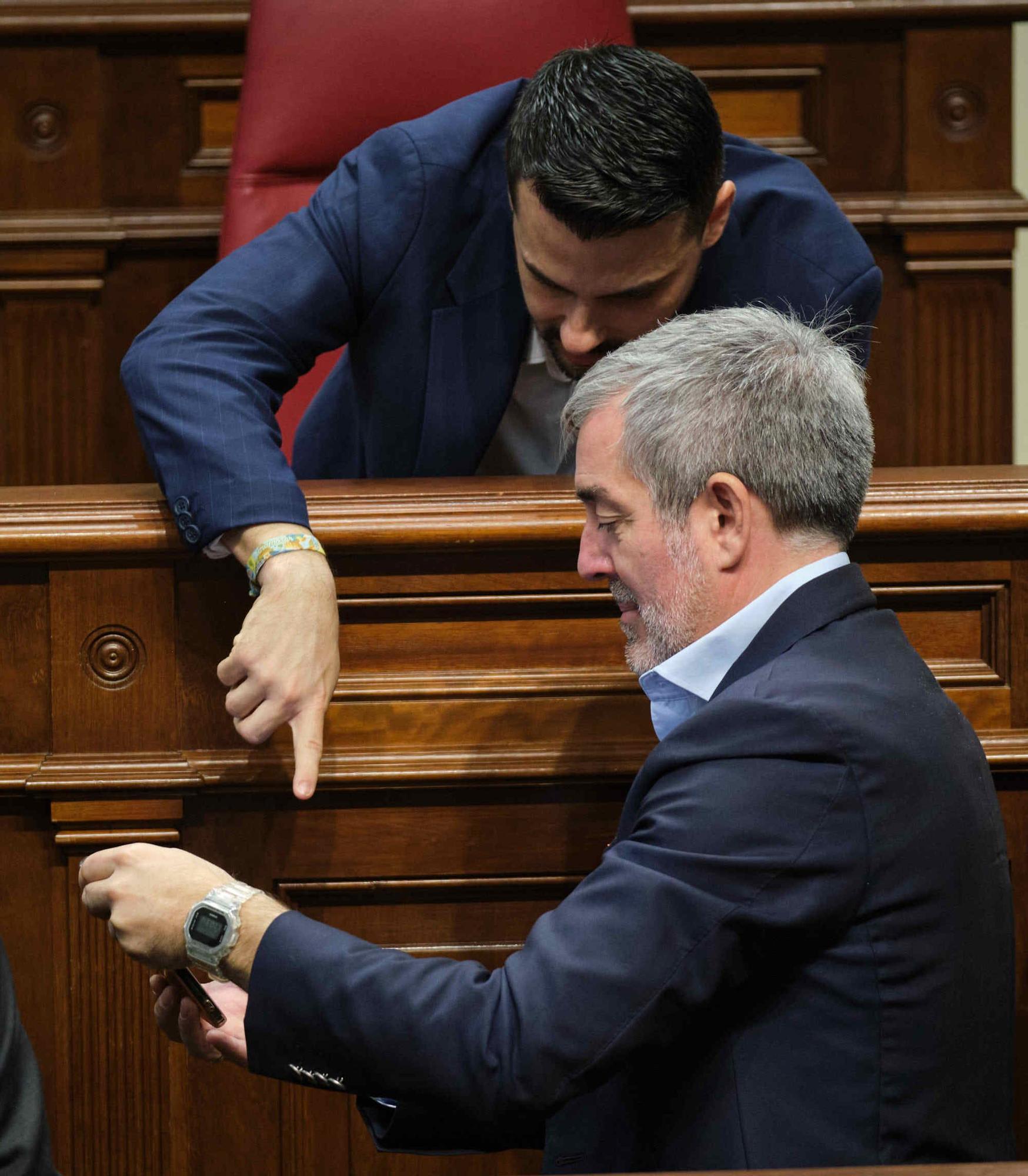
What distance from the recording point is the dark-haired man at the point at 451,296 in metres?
1.17

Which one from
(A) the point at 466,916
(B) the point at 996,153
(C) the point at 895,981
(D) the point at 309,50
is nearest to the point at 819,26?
(B) the point at 996,153

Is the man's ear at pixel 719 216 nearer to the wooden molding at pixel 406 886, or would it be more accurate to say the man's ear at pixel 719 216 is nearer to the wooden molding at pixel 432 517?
the wooden molding at pixel 432 517

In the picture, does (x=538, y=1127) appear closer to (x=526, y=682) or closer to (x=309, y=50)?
(x=526, y=682)

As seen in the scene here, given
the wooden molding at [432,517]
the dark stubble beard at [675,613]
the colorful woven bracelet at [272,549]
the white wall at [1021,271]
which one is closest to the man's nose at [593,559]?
the dark stubble beard at [675,613]

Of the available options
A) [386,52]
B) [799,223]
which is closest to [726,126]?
[386,52]

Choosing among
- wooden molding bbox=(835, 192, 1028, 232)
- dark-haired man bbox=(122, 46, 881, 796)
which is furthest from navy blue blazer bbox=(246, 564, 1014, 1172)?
wooden molding bbox=(835, 192, 1028, 232)

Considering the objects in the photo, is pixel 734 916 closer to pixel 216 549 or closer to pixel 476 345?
pixel 216 549

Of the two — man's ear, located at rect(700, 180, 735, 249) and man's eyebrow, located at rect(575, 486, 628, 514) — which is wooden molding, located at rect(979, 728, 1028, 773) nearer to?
man's eyebrow, located at rect(575, 486, 628, 514)

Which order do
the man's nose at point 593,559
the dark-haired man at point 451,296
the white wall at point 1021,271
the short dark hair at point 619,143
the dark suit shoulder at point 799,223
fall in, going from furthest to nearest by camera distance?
1. the white wall at point 1021,271
2. the dark suit shoulder at point 799,223
3. the short dark hair at point 619,143
4. the dark-haired man at point 451,296
5. the man's nose at point 593,559

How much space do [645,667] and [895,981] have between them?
11.1 inches

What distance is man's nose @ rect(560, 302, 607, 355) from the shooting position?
1.46 meters

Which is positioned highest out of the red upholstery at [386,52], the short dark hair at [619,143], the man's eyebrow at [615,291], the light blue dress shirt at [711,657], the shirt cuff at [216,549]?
the red upholstery at [386,52]

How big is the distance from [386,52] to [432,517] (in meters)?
1.07

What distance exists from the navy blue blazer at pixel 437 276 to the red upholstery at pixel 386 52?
0.36 m
